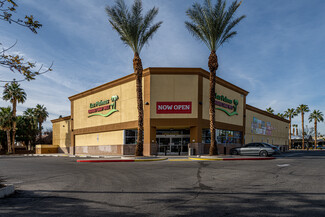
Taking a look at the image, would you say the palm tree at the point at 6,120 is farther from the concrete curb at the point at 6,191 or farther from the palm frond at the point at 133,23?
the concrete curb at the point at 6,191

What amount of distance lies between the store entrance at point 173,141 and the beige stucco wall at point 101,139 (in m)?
4.93

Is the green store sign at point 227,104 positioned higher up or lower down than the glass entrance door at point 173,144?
higher up

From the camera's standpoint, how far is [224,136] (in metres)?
33.8

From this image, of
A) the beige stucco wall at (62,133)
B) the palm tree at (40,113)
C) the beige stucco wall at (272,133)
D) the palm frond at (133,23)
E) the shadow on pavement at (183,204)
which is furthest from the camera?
the palm tree at (40,113)

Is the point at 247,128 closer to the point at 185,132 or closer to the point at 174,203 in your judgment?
the point at 185,132

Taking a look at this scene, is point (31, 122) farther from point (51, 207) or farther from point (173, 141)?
point (51, 207)

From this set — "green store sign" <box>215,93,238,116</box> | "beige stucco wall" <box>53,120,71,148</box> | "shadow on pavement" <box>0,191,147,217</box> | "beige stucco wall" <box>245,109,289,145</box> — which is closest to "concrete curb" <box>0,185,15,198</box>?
"shadow on pavement" <box>0,191,147,217</box>

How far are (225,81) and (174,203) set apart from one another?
2889cm

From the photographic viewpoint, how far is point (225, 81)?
33531 millimetres

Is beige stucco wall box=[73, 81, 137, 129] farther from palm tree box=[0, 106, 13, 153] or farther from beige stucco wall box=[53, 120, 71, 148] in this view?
palm tree box=[0, 106, 13, 153]

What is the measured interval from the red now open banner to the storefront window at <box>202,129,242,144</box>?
3827mm

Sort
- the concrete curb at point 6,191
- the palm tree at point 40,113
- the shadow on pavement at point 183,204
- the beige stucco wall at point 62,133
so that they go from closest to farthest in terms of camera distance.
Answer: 1. the shadow on pavement at point 183,204
2. the concrete curb at point 6,191
3. the beige stucco wall at point 62,133
4. the palm tree at point 40,113

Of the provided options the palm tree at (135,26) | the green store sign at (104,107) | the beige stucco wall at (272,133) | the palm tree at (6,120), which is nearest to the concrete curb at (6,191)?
the palm tree at (135,26)

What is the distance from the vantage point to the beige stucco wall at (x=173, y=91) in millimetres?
28203
